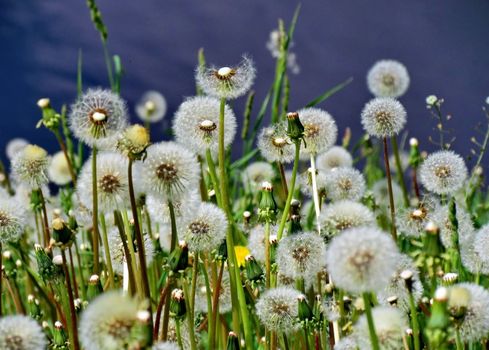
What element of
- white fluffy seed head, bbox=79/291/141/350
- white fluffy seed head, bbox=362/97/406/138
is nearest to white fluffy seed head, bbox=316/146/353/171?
white fluffy seed head, bbox=362/97/406/138

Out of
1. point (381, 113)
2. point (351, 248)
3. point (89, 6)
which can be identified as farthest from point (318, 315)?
point (89, 6)

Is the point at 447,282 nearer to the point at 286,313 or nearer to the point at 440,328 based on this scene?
the point at 286,313

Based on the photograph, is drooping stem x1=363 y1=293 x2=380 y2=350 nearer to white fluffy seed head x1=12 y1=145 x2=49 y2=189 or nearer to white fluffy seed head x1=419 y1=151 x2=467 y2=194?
white fluffy seed head x1=419 y1=151 x2=467 y2=194

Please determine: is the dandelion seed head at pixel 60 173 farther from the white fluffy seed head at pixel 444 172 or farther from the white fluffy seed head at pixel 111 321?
the white fluffy seed head at pixel 111 321

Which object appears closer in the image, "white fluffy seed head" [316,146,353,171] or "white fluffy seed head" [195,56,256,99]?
"white fluffy seed head" [195,56,256,99]

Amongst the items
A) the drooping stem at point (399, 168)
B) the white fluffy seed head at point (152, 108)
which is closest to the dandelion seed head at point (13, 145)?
the white fluffy seed head at point (152, 108)
